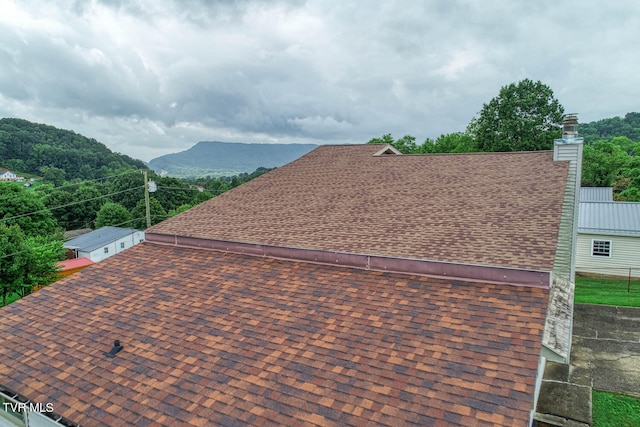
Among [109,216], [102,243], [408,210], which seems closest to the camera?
[408,210]

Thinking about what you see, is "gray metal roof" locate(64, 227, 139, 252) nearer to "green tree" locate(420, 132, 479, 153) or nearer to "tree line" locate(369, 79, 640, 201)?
"tree line" locate(369, 79, 640, 201)

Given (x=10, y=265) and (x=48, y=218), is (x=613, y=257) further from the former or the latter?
(x=48, y=218)

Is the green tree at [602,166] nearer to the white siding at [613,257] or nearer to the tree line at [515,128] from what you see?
the tree line at [515,128]

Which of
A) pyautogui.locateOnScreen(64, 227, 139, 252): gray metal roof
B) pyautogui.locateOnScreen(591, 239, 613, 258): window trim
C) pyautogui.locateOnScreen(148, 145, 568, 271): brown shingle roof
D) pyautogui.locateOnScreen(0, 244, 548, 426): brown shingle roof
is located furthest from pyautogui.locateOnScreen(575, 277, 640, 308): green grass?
pyautogui.locateOnScreen(64, 227, 139, 252): gray metal roof

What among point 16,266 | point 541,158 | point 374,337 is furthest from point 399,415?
point 16,266

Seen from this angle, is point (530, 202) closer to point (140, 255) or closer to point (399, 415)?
point (399, 415)

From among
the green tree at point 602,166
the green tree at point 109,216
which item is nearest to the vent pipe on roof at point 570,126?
the green tree at point 602,166

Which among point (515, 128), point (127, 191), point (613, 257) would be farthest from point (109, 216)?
point (613, 257)
